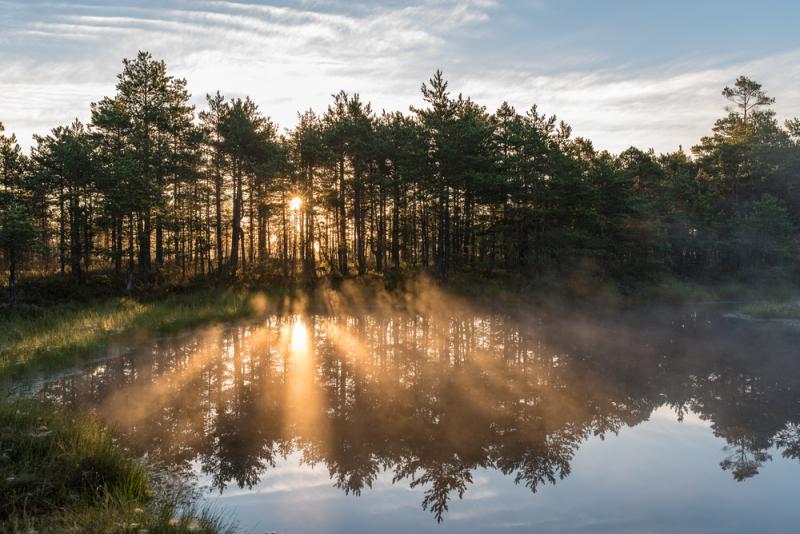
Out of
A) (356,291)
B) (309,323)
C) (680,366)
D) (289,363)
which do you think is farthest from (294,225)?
(680,366)

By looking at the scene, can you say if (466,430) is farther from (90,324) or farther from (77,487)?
(90,324)

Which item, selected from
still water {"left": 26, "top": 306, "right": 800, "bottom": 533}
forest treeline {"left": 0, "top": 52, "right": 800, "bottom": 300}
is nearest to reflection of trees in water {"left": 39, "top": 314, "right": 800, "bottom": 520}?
still water {"left": 26, "top": 306, "right": 800, "bottom": 533}

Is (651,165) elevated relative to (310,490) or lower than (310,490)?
elevated

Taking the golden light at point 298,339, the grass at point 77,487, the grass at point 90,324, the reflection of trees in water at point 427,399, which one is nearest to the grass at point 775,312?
the reflection of trees in water at point 427,399

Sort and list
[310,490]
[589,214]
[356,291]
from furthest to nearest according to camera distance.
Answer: [589,214], [356,291], [310,490]

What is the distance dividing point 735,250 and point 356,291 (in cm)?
4116

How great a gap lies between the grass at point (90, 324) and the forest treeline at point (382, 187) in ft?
26.6

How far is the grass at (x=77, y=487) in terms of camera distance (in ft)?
15.2

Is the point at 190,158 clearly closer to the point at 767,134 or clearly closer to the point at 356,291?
the point at 356,291

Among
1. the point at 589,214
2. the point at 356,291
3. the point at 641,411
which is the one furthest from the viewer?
the point at 589,214

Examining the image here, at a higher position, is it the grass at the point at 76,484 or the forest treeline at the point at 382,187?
the forest treeline at the point at 382,187

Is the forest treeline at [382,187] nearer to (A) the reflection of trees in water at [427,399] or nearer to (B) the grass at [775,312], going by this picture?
(B) the grass at [775,312]

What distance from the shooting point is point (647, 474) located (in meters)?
7.73

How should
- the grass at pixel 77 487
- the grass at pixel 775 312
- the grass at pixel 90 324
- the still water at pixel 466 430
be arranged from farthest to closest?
1. the grass at pixel 775 312
2. the grass at pixel 90 324
3. the still water at pixel 466 430
4. the grass at pixel 77 487
